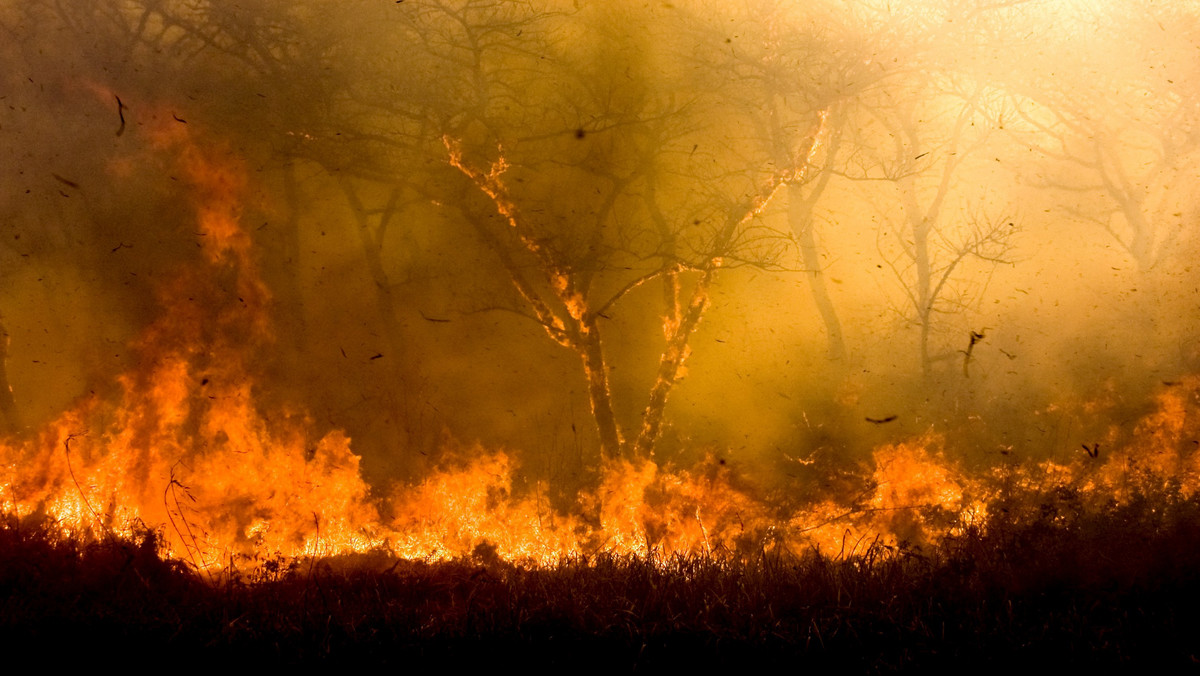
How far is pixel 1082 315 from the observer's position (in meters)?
6.88

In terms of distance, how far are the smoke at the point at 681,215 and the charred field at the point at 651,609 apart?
1529 millimetres

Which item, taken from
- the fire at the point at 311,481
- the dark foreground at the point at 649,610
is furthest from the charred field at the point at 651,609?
the fire at the point at 311,481

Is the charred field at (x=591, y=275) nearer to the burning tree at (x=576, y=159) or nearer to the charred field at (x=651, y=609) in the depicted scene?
the burning tree at (x=576, y=159)

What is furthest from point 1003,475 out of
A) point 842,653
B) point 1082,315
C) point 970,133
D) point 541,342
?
point 541,342

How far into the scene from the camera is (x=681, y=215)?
278 inches

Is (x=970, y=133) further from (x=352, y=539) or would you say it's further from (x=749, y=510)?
(x=352, y=539)

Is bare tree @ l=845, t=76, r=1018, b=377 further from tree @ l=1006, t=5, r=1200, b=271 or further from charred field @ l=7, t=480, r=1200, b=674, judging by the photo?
charred field @ l=7, t=480, r=1200, b=674

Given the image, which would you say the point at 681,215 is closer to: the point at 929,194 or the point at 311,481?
the point at 929,194

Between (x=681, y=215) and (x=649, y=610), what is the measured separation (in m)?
3.46

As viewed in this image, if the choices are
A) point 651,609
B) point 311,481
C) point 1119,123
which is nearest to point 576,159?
point 311,481

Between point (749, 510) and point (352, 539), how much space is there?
3.00 meters

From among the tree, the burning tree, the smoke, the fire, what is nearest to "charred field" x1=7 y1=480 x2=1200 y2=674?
the fire

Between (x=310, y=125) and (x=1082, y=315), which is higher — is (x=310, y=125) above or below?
above

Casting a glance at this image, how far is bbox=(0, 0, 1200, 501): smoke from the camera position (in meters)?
6.64
